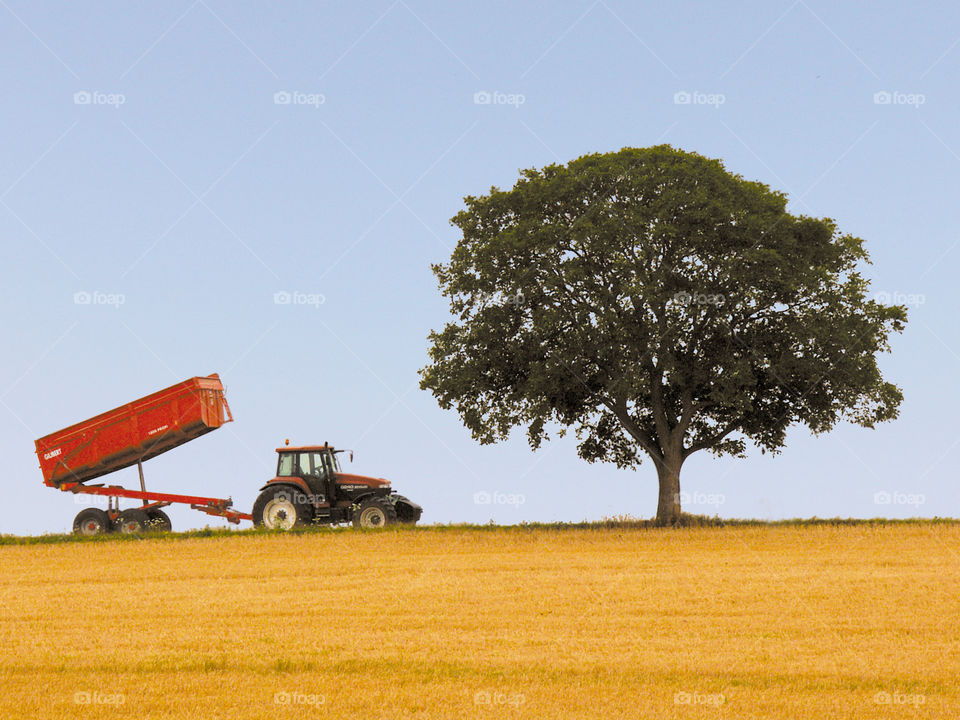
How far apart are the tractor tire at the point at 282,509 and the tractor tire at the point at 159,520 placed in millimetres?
3852

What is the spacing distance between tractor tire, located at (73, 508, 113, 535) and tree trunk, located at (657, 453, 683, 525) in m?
17.9

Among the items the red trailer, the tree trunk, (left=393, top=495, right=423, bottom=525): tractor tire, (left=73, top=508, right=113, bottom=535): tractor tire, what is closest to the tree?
the tree trunk

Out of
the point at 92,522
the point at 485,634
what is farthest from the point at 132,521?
the point at 485,634

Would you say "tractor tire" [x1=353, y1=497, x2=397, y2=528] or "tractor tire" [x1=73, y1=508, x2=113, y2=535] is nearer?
"tractor tire" [x1=353, y1=497, x2=397, y2=528]

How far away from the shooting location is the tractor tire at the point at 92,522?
3152 cm

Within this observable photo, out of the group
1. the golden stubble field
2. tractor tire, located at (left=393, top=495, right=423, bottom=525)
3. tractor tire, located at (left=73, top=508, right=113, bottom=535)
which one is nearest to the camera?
the golden stubble field

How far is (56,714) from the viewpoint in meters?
10.4

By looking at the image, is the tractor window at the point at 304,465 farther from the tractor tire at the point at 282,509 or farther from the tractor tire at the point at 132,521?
the tractor tire at the point at 132,521

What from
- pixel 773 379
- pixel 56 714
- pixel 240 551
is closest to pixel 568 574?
pixel 240 551

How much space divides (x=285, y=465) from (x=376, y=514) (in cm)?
324

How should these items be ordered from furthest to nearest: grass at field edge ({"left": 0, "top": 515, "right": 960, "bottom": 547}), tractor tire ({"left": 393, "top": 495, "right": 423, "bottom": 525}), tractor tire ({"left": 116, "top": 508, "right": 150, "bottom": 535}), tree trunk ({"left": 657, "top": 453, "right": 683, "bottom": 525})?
tree trunk ({"left": 657, "top": 453, "right": 683, "bottom": 525}) < tractor tire ({"left": 116, "top": 508, "right": 150, "bottom": 535}) < tractor tire ({"left": 393, "top": 495, "right": 423, "bottom": 525}) < grass at field edge ({"left": 0, "top": 515, "right": 960, "bottom": 547})

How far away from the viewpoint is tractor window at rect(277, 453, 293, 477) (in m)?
30.1

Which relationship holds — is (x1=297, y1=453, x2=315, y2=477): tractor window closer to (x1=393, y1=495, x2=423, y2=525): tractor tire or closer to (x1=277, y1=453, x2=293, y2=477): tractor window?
(x1=277, y1=453, x2=293, y2=477): tractor window

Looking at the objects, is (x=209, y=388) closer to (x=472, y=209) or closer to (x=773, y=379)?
(x=472, y=209)
